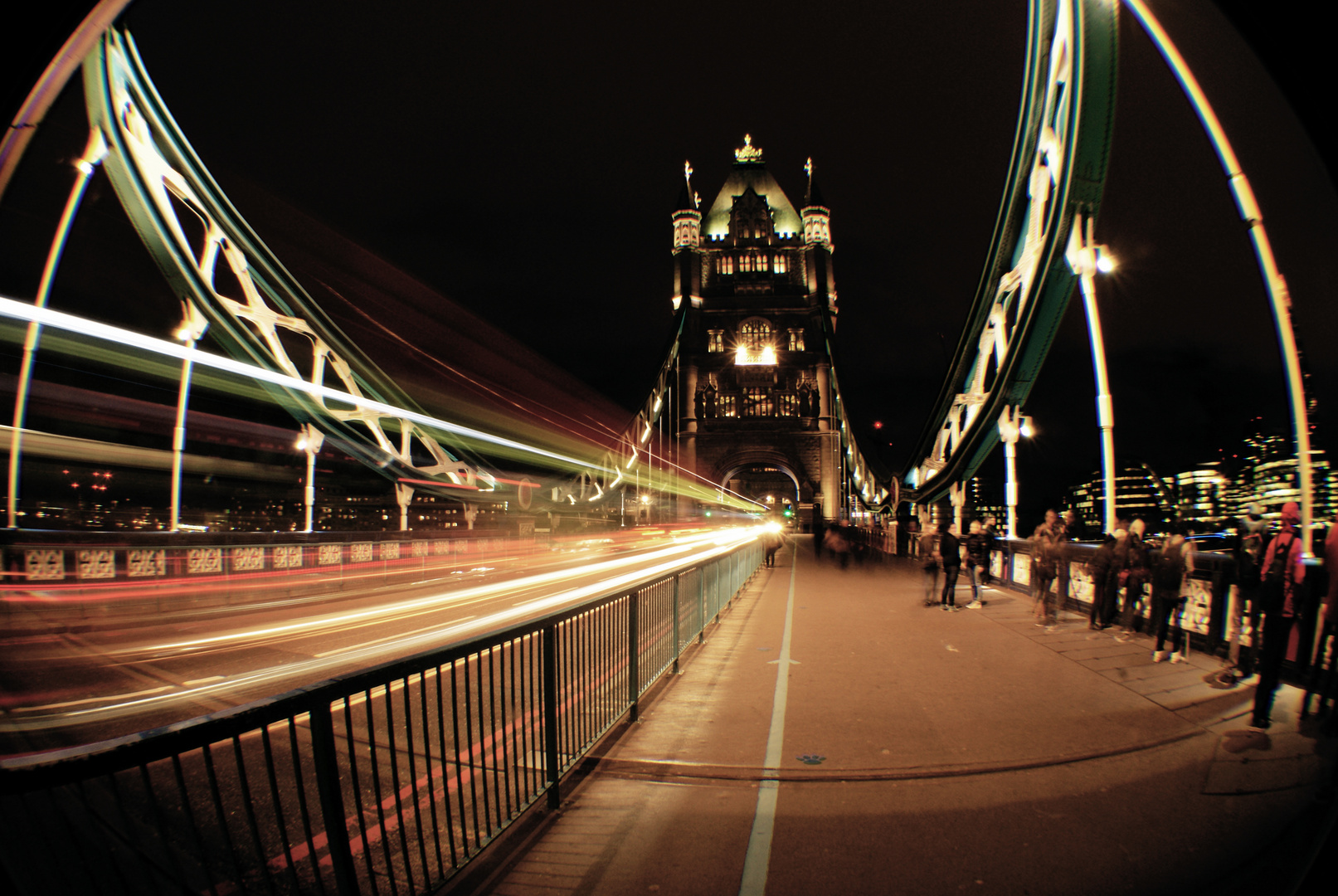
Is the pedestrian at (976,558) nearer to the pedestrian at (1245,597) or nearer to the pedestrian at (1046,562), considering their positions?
the pedestrian at (1046,562)

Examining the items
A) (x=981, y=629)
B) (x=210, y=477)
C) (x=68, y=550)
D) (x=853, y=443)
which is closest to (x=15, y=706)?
(x=68, y=550)

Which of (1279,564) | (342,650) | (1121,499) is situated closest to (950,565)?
(1279,564)

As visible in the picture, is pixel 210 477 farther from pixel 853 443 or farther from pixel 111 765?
pixel 853 443

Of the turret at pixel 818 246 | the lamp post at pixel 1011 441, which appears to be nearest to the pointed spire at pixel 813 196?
the turret at pixel 818 246

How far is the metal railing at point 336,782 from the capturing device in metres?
1.62

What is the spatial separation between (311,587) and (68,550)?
124 inches

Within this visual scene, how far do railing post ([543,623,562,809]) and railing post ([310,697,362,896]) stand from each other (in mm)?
1253

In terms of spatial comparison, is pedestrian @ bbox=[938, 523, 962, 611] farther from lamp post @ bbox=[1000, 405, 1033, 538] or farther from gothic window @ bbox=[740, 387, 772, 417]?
gothic window @ bbox=[740, 387, 772, 417]

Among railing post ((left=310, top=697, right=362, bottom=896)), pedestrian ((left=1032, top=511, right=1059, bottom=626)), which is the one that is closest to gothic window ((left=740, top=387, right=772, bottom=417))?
pedestrian ((left=1032, top=511, right=1059, bottom=626))

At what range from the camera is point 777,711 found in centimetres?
484

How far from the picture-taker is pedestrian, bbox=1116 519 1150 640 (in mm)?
7527

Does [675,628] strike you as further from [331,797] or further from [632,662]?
[331,797]

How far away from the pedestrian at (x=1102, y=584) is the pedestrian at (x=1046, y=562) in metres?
0.46

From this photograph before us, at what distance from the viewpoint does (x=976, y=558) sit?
1100 centimetres
